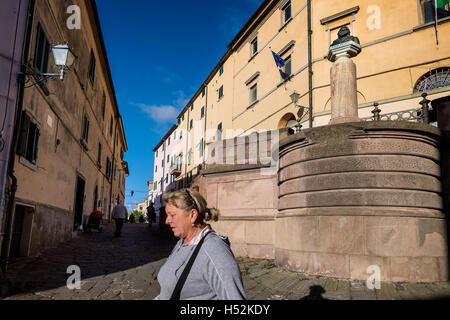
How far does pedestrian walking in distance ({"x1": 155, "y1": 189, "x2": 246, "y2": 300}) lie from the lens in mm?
1784

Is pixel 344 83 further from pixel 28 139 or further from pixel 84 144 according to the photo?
pixel 84 144

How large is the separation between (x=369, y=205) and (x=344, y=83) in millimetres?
3560

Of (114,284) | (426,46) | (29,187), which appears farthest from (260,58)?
(114,284)

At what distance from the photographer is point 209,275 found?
6.04 feet

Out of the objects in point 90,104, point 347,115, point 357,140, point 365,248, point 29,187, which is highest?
point 90,104

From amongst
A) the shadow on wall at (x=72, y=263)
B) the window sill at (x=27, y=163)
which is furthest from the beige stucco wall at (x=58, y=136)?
the shadow on wall at (x=72, y=263)

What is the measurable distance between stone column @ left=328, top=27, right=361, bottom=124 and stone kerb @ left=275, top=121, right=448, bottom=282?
129 cm

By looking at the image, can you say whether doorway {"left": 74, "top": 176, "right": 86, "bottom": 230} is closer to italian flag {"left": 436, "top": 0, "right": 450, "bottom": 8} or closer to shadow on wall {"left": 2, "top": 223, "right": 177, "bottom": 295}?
shadow on wall {"left": 2, "top": 223, "right": 177, "bottom": 295}

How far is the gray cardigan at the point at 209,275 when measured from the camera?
1.75m

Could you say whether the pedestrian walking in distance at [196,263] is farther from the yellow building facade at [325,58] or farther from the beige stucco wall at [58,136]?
the yellow building facade at [325,58]

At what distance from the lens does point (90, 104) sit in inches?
640

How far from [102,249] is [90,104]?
861 cm

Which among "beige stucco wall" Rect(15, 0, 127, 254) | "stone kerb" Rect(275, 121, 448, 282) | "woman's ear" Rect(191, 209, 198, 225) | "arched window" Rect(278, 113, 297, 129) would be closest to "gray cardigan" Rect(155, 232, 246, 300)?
"woman's ear" Rect(191, 209, 198, 225)

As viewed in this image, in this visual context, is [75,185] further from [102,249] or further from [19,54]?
[19,54]
